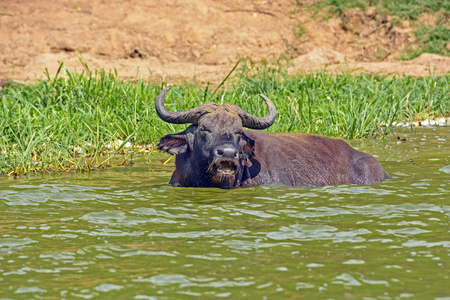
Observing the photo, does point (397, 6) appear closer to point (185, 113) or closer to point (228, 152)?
point (185, 113)

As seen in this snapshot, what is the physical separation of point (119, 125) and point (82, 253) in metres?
5.04

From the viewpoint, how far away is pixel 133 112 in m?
9.82

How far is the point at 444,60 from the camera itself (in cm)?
1598

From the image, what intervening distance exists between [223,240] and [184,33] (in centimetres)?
1458

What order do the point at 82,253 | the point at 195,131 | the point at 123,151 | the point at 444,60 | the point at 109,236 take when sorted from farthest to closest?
the point at 444,60 → the point at 123,151 → the point at 195,131 → the point at 109,236 → the point at 82,253

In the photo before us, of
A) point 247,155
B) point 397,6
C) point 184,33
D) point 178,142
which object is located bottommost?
point 247,155

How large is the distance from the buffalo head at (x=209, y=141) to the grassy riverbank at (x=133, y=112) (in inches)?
60.1

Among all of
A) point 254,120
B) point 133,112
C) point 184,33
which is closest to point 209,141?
point 254,120

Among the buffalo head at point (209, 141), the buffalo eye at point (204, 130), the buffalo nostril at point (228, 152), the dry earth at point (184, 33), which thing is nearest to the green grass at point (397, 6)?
the dry earth at point (184, 33)

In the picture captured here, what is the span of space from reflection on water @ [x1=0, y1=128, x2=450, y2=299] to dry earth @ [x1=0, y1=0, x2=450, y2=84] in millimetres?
10337

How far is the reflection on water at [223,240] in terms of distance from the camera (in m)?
3.99

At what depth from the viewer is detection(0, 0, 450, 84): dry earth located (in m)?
17.9

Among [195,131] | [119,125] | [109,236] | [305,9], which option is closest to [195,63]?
[305,9]

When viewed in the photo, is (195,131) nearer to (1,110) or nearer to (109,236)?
(109,236)
